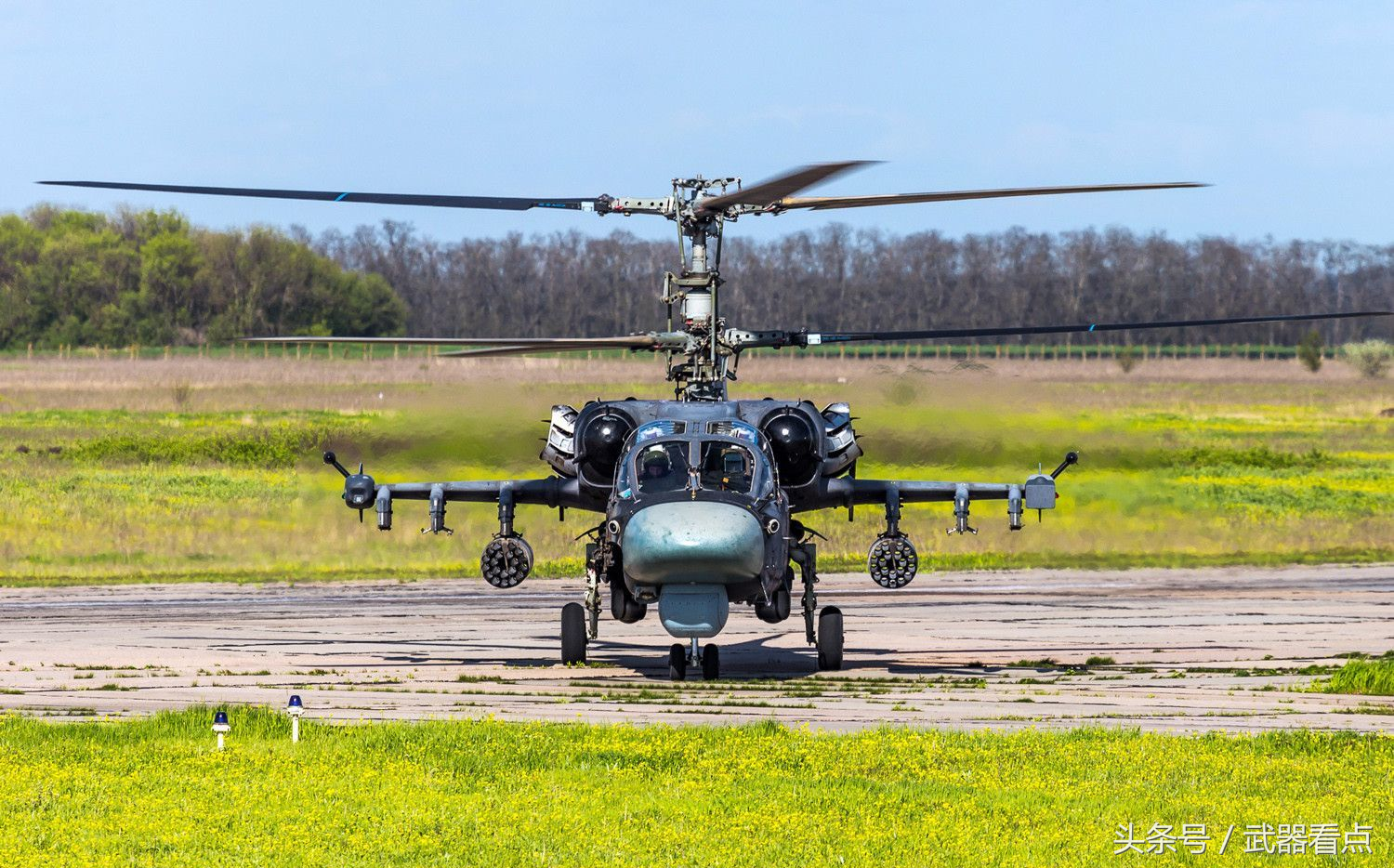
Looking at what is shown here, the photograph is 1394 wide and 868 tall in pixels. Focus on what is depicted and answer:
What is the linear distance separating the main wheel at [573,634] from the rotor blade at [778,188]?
5.64 meters

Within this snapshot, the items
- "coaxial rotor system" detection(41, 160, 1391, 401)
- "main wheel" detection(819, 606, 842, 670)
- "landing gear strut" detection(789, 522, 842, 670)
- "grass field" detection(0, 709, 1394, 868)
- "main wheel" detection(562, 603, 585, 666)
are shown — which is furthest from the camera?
"main wheel" detection(562, 603, 585, 666)

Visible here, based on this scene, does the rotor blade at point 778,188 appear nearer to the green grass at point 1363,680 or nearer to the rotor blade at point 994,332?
the rotor blade at point 994,332

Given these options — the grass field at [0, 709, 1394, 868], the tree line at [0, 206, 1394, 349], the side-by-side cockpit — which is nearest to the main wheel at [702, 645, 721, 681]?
the side-by-side cockpit

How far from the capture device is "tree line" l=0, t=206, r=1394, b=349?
7488cm

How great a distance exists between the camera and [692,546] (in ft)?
58.4

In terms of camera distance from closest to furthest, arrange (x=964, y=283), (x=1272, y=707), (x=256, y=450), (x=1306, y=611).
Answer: (x=1272, y=707) < (x=1306, y=611) < (x=256, y=450) < (x=964, y=283)

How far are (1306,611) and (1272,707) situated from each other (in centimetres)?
1056

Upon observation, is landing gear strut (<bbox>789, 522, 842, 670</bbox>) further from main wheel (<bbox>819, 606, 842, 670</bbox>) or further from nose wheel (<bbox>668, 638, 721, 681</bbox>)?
nose wheel (<bbox>668, 638, 721, 681</bbox>)

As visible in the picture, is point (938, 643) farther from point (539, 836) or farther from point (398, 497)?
point (539, 836)

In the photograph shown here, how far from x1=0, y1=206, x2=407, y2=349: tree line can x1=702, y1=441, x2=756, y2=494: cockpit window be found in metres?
52.0

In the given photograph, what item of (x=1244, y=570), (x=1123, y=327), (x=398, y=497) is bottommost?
(x=1244, y=570)

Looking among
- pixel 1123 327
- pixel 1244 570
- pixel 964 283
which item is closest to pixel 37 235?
pixel 964 283

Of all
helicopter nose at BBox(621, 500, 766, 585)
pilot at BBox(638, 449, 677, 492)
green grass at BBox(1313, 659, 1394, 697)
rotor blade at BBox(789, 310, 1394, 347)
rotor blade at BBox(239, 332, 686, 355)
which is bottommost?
green grass at BBox(1313, 659, 1394, 697)

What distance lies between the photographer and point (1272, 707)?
18125 mm
